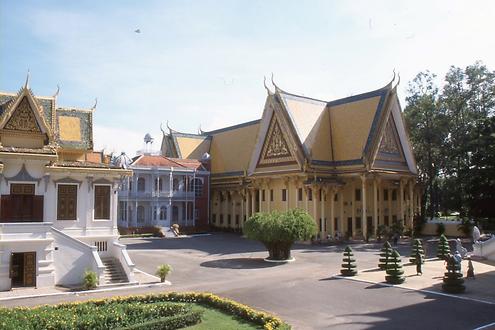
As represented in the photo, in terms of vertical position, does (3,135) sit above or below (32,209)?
above

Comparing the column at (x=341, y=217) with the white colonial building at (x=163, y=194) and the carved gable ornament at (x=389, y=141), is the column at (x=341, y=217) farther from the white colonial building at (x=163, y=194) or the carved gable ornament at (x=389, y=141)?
the white colonial building at (x=163, y=194)

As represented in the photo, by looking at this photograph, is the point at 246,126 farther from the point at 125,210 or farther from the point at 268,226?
the point at 268,226

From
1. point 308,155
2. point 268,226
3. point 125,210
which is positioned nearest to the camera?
point 268,226

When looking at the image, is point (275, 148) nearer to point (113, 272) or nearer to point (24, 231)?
point (113, 272)

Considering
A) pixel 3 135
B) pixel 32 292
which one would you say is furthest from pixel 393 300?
pixel 3 135

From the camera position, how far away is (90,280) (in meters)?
18.8

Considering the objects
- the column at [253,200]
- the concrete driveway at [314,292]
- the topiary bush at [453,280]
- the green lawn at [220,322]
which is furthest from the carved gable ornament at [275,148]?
the green lawn at [220,322]

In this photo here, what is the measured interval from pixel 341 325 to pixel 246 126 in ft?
135

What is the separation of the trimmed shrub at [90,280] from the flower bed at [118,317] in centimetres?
463

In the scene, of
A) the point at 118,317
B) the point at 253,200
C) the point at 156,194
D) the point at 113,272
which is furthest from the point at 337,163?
the point at 118,317

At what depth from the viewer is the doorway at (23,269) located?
1909 cm

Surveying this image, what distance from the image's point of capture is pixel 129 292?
59.8 feet

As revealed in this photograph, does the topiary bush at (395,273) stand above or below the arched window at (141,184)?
below

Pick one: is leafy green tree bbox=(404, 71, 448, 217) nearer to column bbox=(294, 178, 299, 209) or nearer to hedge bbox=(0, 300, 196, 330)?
column bbox=(294, 178, 299, 209)
